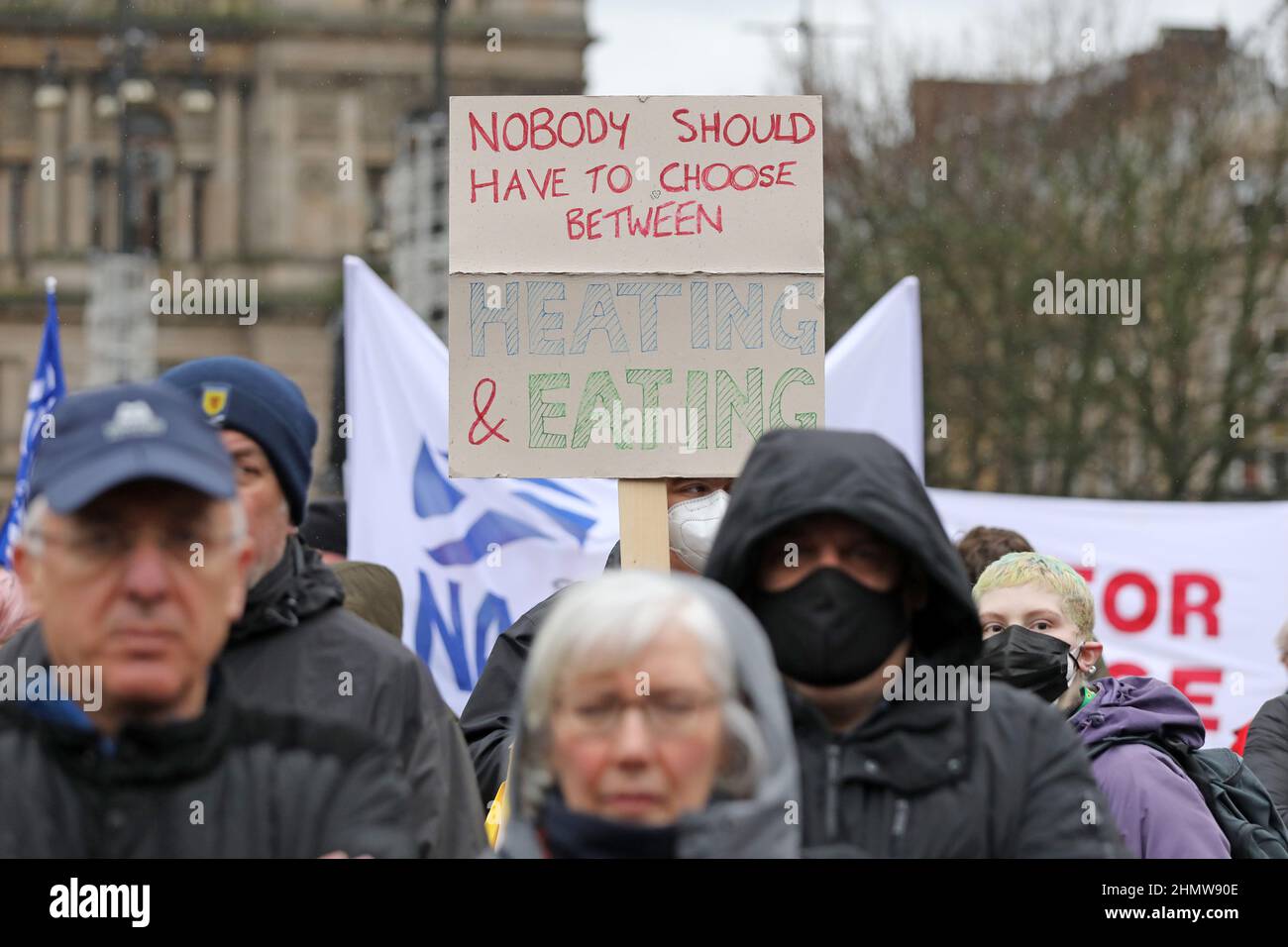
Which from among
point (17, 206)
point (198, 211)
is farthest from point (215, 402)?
point (198, 211)

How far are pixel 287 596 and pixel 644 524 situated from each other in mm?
1242

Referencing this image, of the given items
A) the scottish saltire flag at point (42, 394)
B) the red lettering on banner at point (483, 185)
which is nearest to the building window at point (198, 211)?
the scottish saltire flag at point (42, 394)

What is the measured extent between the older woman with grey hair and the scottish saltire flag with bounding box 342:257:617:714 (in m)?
4.82

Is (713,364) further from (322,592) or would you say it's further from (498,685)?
(322,592)

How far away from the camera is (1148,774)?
4582 mm

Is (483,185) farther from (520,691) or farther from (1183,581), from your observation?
(1183,581)

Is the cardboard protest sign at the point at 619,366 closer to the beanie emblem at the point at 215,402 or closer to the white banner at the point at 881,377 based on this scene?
the beanie emblem at the point at 215,402

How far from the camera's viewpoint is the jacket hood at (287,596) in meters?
3.58

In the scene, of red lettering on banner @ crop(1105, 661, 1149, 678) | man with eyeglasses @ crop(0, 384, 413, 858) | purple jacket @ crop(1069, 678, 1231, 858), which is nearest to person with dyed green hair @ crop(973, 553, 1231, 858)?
purple jacket @ crop(1069, 678, 1231, 858)

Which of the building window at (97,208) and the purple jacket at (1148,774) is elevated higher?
the building window at (97,208)

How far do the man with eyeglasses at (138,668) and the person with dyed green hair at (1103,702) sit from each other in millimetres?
2010

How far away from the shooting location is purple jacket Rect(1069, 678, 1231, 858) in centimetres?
448
